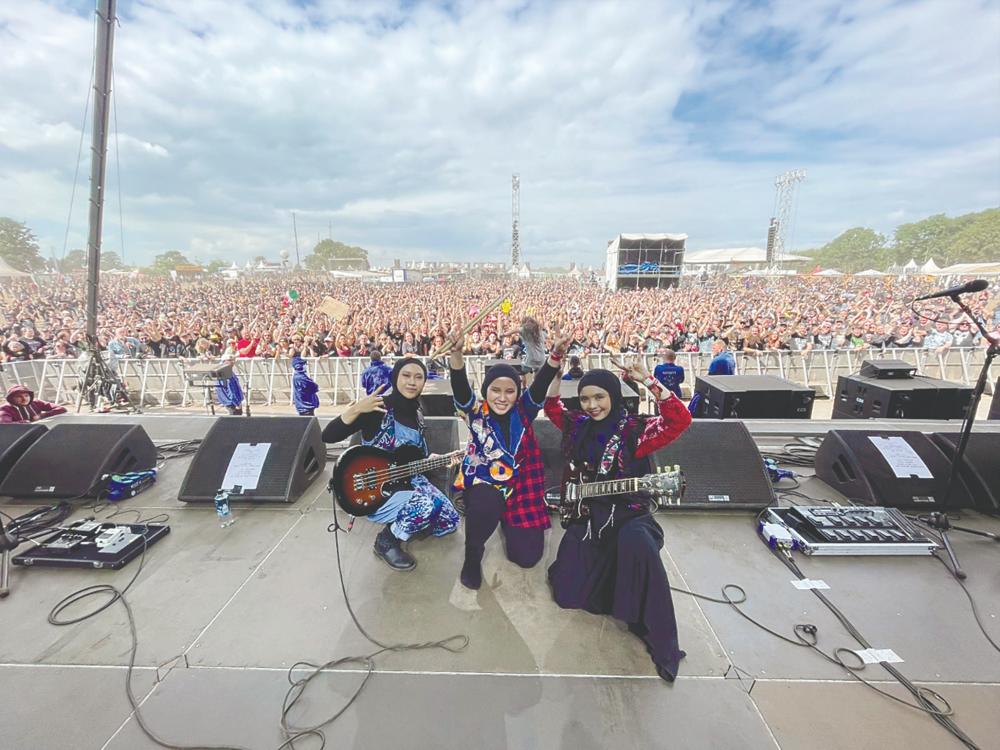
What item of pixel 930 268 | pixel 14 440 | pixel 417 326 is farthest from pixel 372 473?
pixel 930 268

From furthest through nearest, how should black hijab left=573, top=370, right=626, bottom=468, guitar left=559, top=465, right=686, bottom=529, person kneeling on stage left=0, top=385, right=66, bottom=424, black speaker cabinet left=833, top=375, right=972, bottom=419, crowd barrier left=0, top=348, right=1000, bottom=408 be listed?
crowd barrier left=0, top=348, right=1000, bottom=408 < black speaker cabinet left=833, top=375, right=972, bottom=419 < person kneeling on stage left=0, top=385, right=66, bottom=424 < black hijab left=573, top=370, right=626, bottom=468 < guitar left=559, top=465, right=686, bottom=529

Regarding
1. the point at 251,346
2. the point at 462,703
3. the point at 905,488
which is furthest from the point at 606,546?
the point at 251,346

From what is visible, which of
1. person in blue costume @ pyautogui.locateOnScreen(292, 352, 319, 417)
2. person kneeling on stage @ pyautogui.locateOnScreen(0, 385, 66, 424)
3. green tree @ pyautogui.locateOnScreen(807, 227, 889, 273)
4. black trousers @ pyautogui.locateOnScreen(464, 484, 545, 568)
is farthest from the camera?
green tree @ pyautogui.locateOnScreen(807, 227, 889, 273)

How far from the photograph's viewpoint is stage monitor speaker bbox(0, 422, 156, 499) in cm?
369

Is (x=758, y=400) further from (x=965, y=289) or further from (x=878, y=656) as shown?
(x=878, y=656)

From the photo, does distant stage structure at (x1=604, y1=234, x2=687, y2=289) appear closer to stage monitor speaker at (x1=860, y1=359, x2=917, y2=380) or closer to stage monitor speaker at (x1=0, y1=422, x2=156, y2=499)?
stage monitor speaker at (x1=860, y1=359, x2=917, y2=380)

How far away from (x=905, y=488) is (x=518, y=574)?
3.38 metres

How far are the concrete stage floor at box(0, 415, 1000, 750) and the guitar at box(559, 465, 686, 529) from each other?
0.62 metres

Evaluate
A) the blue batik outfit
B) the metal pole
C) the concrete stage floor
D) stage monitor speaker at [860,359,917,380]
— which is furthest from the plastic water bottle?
stage monitor speaker at [860,359,917,380]

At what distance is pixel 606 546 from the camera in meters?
2.33

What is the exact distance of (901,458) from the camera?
3551 millimetres

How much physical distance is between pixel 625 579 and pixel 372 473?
1.74 meters

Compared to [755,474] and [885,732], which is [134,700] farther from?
[755,474]

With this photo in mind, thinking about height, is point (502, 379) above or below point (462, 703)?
above
